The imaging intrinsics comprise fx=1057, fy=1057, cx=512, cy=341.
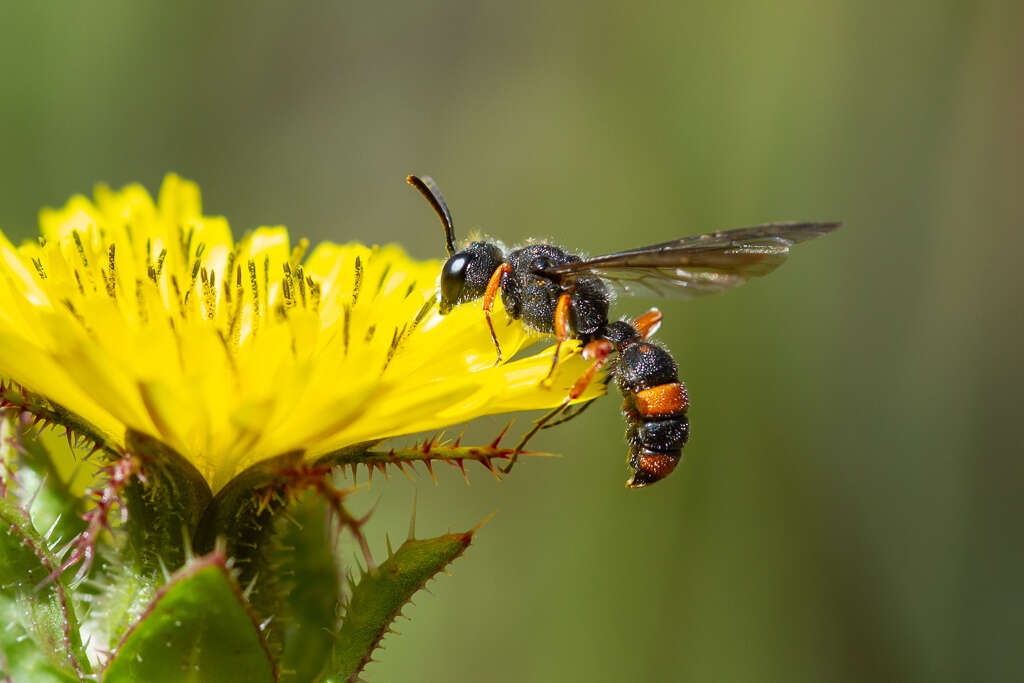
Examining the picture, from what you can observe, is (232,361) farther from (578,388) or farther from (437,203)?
(437,203)

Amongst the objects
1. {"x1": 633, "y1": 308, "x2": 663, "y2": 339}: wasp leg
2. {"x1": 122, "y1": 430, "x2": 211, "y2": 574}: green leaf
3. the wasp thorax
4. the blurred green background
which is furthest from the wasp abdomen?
the blurred green background

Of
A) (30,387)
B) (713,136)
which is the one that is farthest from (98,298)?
(713,136)

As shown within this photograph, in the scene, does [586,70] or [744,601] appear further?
[586,70]

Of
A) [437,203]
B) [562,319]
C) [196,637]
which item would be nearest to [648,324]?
[562,319]

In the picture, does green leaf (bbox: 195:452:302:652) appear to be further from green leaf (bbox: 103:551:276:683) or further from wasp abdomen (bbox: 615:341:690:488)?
wasp abdomen (bbox: 615:341:690:488)

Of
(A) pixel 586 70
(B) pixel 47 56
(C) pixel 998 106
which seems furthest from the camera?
(A) pixel 586 70

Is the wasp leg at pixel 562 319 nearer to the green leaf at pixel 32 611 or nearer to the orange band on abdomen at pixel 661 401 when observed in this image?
the orange band on abdomen at pixel 661 401

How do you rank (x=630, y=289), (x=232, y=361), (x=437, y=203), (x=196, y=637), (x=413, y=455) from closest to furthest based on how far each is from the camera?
(x=196, y=637) → (x=232, y=361) → (x=413, y=455) → (x=437, y=203) → (x=630, y=289)

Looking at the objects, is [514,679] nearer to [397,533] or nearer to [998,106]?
[397,533]
